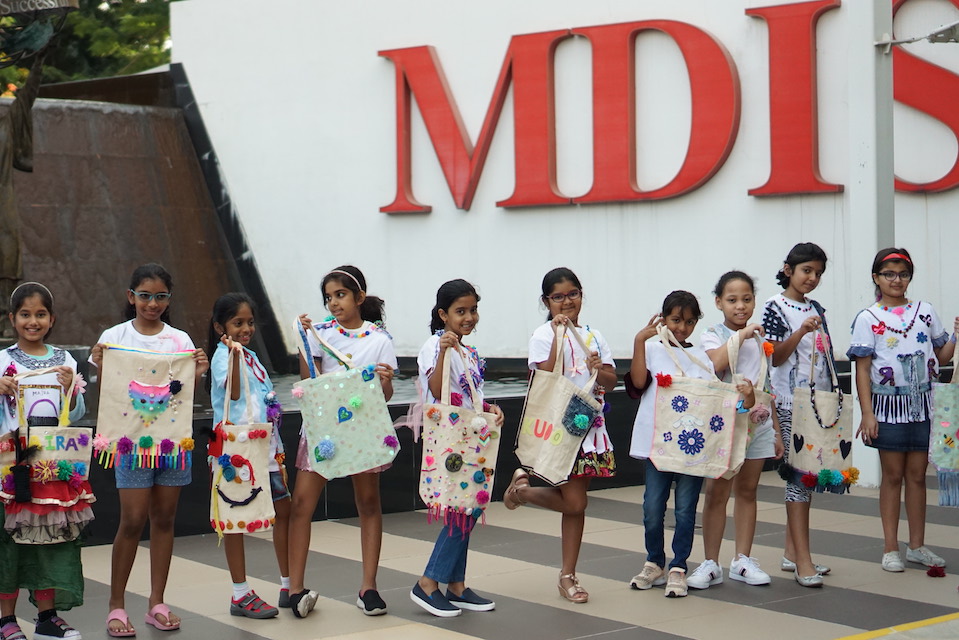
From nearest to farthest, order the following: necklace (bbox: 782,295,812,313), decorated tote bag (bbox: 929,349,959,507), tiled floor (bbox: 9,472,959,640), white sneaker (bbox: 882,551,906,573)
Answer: tiled floor (bbox: 9,472,959,640) → decorated tote bag (bbox: 929,349,959,507) → necklace (bbox: 782,295,812,313) → white sneaker (bbox: 882,551,906,573)

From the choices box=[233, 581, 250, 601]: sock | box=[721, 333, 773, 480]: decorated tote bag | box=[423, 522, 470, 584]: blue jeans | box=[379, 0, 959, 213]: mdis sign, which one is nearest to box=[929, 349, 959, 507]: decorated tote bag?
box=[721, 333, 773, 480]: decorated tote bag

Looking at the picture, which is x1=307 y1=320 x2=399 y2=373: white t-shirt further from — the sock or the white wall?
the white wall

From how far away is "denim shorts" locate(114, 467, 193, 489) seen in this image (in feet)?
17.1

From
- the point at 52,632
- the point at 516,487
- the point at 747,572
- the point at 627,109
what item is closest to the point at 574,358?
the point at 516,487

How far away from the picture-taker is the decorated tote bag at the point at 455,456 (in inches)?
215

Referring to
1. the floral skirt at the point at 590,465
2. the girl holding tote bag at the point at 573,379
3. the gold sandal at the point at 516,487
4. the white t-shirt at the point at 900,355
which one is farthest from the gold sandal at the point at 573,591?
the white t-shirt at the point at 900,355

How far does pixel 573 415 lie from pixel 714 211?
25.7 ft

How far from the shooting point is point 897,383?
6.36 metres

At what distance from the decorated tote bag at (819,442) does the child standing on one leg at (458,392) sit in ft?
5.14

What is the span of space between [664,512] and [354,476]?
1529mm

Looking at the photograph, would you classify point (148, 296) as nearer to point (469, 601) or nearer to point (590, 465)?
point (469, 601)

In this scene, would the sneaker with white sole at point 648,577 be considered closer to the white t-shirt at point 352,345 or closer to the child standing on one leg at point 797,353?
the child standing on one leg at point 797,353

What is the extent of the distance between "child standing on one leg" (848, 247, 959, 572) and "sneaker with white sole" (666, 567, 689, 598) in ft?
3.98

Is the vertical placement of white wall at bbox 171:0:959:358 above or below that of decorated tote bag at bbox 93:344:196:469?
above
